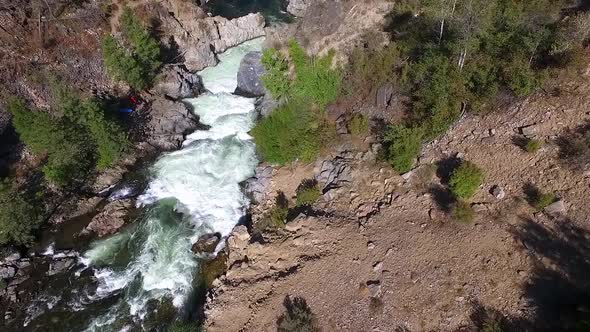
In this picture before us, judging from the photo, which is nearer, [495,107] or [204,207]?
[495,107]

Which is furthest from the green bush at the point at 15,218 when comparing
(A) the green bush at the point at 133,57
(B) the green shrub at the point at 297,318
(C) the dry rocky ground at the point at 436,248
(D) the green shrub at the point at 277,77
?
(D) the green shrub at the point at 277,77

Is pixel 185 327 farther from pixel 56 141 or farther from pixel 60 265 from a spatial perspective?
pixel 56 141

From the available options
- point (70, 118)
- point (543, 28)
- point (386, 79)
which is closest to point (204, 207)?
point (70, 118)

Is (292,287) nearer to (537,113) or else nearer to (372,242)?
(372,242)

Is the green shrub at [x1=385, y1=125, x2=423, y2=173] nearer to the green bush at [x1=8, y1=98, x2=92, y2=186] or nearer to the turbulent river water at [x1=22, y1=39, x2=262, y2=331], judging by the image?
the turbulent river water at [x1=22, y1=39, x2=262, y2=331]

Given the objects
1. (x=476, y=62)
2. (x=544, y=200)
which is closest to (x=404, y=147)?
(x=476, y=62)

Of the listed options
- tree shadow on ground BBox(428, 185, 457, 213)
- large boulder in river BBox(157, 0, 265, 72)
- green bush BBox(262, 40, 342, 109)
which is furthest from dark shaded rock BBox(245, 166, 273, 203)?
large boulder in river BBox(157, 0, 265, 72)

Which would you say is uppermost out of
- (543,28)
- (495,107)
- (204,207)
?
(543,28)
